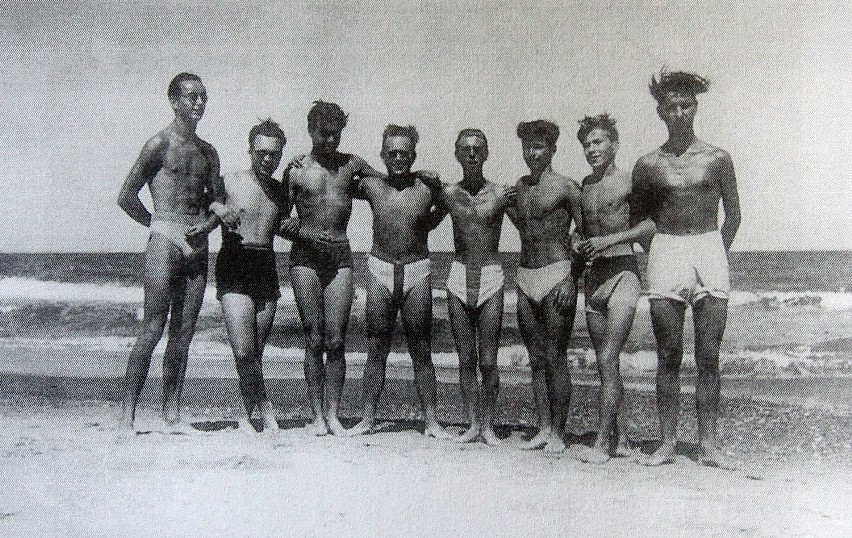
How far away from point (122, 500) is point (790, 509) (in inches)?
82.5

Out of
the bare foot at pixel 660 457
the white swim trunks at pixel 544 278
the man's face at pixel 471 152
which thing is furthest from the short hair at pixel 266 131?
the bare foot at pixel 660 457

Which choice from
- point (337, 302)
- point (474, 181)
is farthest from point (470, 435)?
point (474, 181)

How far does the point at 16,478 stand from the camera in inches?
103

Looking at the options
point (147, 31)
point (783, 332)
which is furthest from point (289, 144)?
point (783, 332)

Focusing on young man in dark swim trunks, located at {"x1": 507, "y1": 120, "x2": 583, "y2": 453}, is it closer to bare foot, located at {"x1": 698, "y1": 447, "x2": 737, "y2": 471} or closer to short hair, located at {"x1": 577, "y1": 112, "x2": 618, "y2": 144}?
short hair, located at {"x1": 577, "y1": 112, "x2": 618, "y2": 144}

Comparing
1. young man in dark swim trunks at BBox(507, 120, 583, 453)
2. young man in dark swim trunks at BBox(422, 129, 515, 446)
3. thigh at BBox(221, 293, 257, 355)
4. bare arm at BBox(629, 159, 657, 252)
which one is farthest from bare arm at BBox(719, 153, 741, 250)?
thigh at BBox(221, 293, 257, 355)

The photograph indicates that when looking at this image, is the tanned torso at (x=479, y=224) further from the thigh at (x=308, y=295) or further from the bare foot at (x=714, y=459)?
the bare foot at (x=714, y=459)

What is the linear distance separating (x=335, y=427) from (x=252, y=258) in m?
0.74

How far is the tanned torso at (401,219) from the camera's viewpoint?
2.94 metres

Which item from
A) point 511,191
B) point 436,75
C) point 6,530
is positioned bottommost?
point 6,530

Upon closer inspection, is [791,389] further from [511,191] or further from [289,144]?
[289,144]

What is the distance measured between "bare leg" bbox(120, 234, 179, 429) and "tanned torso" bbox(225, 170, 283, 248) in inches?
11.4

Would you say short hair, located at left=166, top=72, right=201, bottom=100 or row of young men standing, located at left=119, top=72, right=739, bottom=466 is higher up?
short hair, located at left=166, top=72, right=201, bottom=100

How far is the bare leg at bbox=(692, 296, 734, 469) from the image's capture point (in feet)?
8.68
